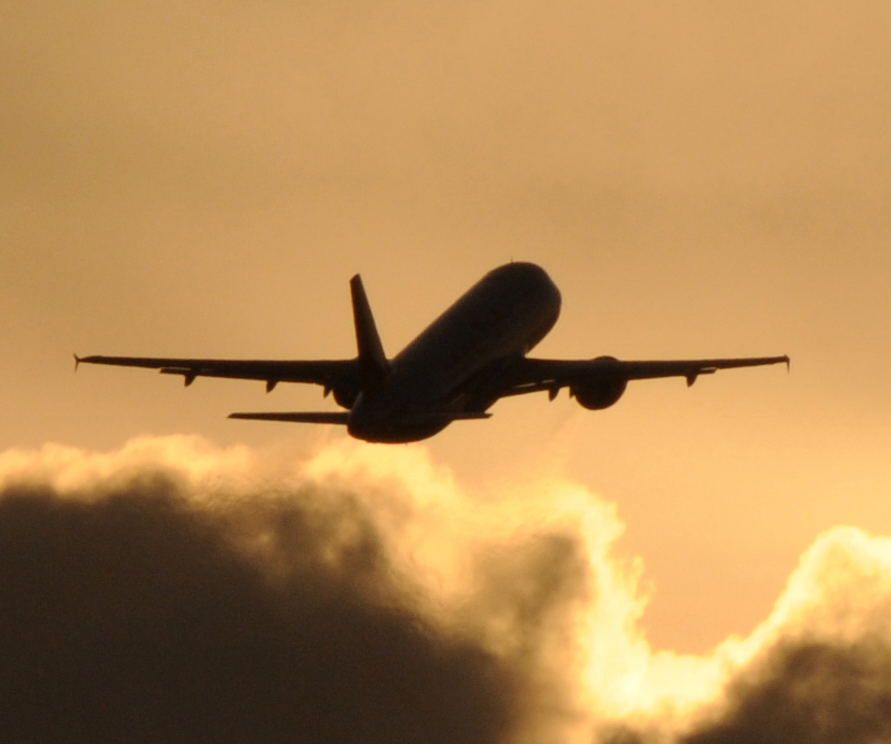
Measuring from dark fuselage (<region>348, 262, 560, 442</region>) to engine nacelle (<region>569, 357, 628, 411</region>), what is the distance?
11.0ft

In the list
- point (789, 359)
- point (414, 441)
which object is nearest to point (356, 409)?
point (414, 441)

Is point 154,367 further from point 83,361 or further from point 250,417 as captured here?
point 250,417

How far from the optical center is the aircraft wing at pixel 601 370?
118m

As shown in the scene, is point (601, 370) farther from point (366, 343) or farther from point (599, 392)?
point (366, 343)

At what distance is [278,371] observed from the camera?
396 feet

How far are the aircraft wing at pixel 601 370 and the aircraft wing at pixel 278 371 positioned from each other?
6581 mm

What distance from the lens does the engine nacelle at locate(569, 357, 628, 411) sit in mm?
122250

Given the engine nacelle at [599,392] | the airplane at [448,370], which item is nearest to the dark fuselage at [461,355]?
the airplane at [448,370]

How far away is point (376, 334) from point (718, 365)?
45.6 ft

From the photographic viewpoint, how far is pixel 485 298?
128m

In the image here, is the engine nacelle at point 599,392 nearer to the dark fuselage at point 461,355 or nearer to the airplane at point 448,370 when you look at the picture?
the airplane at point 448,370

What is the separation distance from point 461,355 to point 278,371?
759cm

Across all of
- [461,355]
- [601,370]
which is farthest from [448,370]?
[601,370]

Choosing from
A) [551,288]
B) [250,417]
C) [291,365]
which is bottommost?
[250,417]
